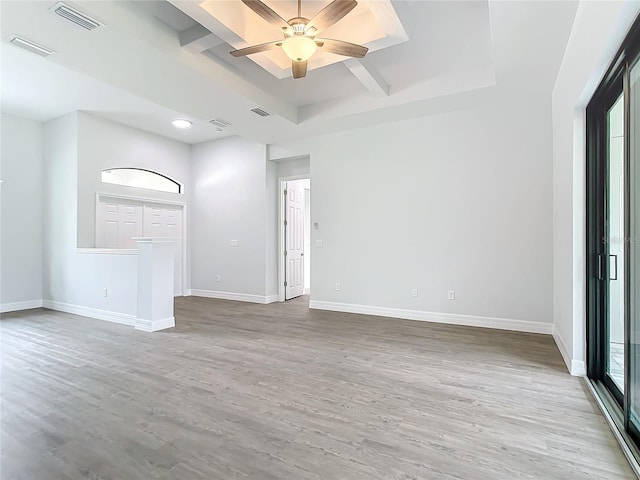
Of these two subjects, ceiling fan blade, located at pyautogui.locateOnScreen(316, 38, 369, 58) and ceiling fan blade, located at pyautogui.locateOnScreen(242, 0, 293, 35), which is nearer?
ceiling fan blade, located at pyautogui.locateOnScreen(242, 0, 293, 35)

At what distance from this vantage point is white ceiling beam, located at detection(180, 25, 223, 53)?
3119mm

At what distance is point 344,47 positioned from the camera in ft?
9.32

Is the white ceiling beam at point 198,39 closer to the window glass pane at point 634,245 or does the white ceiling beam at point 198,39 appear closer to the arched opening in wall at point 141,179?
the window glass pane at point 634,245

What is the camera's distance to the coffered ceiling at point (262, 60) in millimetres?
2701

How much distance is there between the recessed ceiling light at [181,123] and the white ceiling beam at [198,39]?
2692mm

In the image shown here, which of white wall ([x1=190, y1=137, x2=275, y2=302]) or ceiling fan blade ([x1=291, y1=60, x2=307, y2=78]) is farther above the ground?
ceiling fan blade ([x1=291, y1=60, x2=307, y2=78])

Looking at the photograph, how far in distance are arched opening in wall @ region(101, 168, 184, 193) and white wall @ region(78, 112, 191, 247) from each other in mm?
110

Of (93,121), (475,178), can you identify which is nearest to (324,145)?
(475,178)

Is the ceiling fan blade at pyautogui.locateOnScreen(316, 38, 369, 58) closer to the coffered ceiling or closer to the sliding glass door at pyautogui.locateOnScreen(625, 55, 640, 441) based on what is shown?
the coffered ceiling

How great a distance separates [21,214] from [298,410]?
6.15 metres

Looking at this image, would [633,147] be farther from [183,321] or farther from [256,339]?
[183,321]

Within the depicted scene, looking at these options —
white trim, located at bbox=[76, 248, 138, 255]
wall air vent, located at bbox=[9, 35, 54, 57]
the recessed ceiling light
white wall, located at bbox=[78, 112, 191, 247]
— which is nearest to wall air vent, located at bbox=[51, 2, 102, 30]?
wall air vent, located at bbox=[9, 35, 54, 57]

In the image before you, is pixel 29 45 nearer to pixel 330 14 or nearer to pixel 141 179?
pixel 330 14

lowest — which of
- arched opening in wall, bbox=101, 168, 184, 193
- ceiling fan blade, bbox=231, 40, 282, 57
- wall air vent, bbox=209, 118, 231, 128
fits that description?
arched opening in wall, bbox=101, 168, 184, 193
